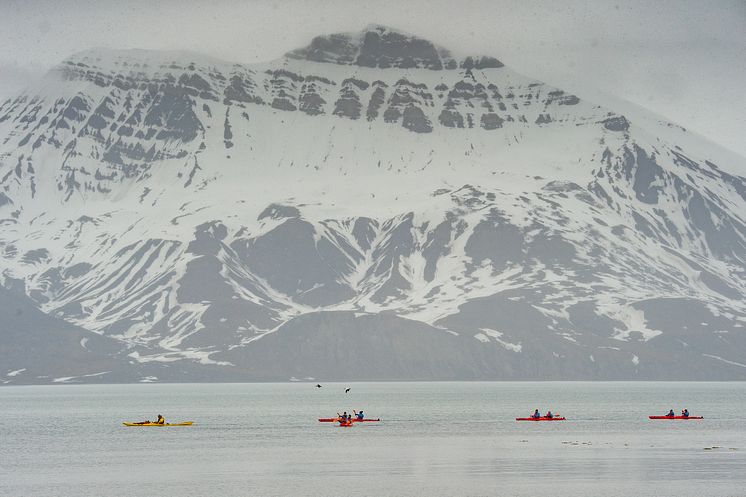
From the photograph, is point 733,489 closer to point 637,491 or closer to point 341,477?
point 637,491

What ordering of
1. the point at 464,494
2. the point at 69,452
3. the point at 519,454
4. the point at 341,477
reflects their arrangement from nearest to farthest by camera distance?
the point at 464,494, the point at 341,477, the point at 519,454, the point at 69,452

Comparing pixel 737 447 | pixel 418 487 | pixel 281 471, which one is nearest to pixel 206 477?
pixel 281 471

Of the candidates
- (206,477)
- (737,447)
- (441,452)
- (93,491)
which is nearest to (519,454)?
(441,452)

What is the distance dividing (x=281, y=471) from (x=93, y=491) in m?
25.5

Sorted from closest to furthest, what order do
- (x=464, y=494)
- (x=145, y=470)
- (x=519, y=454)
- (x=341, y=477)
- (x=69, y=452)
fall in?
(x=464, y=494), (x=341, y=477), (x=145, y=470), (x=519, y=454), (x=69, y=452)

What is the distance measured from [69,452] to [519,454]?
62.7 meters

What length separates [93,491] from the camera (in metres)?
149

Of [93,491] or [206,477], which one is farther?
[206,477]

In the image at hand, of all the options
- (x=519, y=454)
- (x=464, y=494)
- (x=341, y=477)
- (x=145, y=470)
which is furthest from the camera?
(x=519, y=454)

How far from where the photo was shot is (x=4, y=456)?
192m

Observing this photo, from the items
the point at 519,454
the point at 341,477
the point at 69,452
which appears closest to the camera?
the point at 341,477

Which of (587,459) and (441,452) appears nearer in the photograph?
(587,459)

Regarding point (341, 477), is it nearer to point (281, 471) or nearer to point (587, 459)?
point (281, 471)

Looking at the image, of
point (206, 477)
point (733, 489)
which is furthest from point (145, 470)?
point (733, 489)
